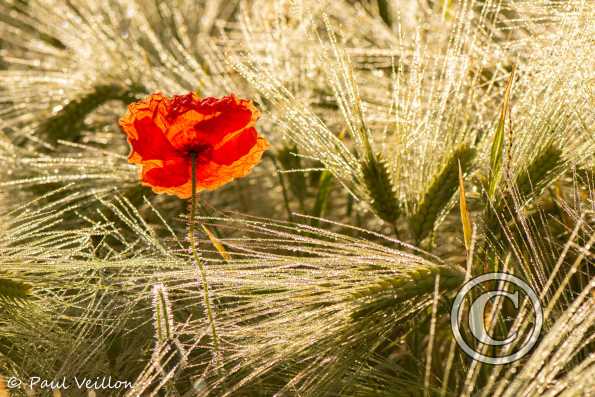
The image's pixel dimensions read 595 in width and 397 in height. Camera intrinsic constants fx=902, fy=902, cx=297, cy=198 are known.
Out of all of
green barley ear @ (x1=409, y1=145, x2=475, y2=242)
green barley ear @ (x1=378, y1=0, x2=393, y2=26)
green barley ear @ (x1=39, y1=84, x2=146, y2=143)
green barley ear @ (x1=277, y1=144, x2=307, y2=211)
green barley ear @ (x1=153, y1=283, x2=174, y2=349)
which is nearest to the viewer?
green barley ear @ (x1=153, y1=283, x2=174, y2=349)

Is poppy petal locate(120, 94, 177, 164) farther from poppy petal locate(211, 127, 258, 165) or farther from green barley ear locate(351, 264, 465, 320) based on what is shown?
green barley ear locate(351, 264, 465, 320)

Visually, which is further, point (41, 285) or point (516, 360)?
point (41, 285)

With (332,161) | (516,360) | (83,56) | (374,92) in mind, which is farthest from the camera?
(83,56)

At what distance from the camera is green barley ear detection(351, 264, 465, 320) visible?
698 mm

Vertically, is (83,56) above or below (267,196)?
above

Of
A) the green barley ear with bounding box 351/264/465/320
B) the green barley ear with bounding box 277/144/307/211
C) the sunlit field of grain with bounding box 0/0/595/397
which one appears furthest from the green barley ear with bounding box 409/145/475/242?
the green barley ear with bounding box 277/144/307/211

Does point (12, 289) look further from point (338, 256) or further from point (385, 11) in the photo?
point (385, 11)

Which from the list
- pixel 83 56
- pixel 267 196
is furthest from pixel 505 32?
pixel 83 56

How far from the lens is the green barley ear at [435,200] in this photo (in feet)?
2.73

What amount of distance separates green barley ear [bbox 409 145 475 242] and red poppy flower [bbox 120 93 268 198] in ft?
0.53

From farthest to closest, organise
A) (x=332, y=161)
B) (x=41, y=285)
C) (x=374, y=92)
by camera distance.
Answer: (x=374, y=92), (x=332, y=161), (x=41, y=285)

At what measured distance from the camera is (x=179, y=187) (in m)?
0.78

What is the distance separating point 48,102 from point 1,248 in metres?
0.54

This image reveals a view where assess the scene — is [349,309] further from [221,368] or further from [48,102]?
[48,102]
